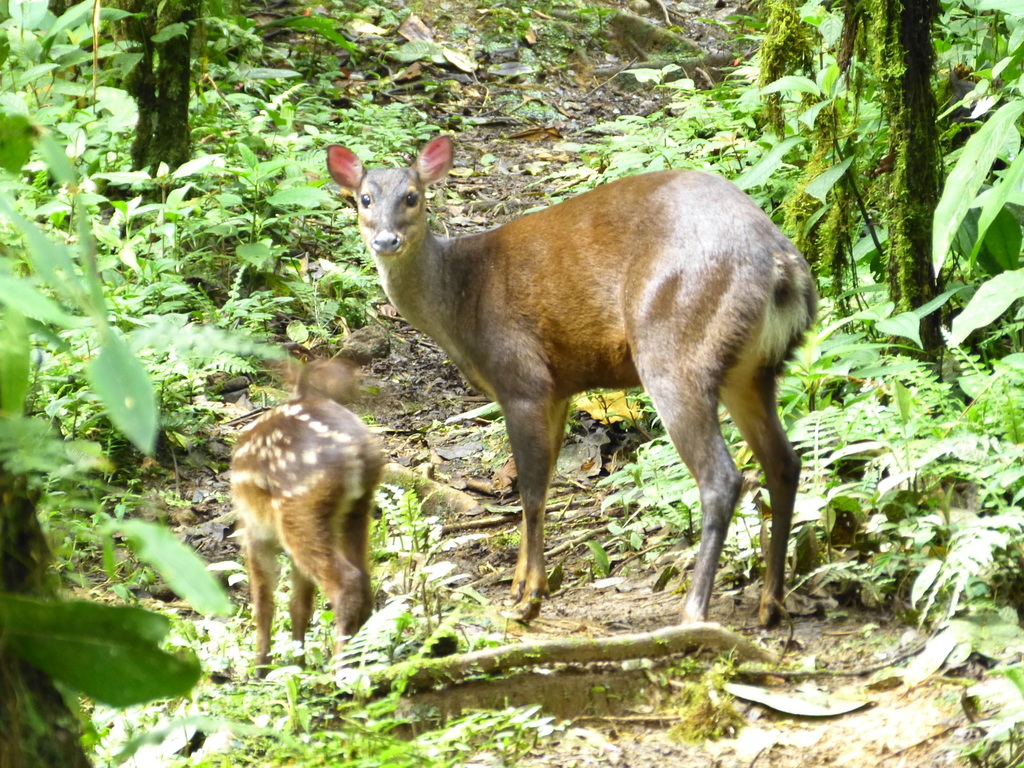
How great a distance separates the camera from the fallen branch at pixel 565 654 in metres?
3.35

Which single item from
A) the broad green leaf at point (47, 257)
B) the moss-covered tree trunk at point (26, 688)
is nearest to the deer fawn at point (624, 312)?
the moss-covered tree trunk at point (26, 688)

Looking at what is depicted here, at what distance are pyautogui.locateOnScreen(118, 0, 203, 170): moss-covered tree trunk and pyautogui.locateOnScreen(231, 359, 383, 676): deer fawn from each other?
14.8 ft

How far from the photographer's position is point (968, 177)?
374 centimetres

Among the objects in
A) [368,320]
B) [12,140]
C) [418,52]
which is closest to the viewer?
[12,140]

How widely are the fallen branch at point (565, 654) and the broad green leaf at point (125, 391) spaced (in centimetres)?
207

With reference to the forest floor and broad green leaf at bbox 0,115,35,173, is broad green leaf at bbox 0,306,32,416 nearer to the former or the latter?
broad green leaf at bbox 0,115,35,173

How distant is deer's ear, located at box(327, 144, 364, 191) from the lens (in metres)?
6.28

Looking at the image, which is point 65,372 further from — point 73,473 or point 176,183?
point 73,473

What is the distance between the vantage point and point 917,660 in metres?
3.50

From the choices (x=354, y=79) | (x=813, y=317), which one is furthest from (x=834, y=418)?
(x=354, y=79)

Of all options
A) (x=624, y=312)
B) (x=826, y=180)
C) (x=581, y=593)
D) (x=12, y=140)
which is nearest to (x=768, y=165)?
(x=826, y=180)

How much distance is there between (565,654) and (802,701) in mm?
754

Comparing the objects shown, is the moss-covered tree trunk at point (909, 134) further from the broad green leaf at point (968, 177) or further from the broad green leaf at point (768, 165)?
the broad green leaf at point (968, 177)

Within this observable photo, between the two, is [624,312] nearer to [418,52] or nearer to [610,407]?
[610,407]
